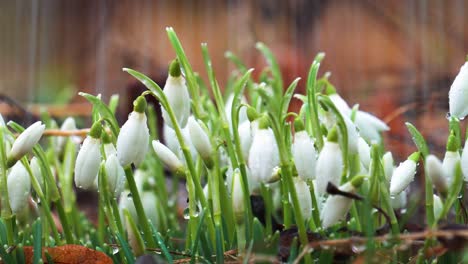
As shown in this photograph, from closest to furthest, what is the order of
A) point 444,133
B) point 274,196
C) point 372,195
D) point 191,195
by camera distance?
point 372,195, point 191,195, point 274,196, point 444,133

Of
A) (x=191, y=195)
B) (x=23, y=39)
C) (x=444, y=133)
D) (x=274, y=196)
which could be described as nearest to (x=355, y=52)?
(x=444, y=133)

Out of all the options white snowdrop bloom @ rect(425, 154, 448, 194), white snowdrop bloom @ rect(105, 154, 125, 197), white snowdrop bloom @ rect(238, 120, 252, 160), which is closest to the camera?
white snowdrop bloom @ rect(425, 154, 448, 194)

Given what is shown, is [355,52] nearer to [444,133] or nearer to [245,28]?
[245,28]

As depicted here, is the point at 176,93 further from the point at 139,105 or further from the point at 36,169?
the point at 36,169

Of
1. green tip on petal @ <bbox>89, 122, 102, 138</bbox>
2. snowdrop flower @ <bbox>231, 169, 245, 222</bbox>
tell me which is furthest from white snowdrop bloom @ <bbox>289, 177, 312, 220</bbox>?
green tip on petal @ <bbox>89, 122, 102, 138</bbox>

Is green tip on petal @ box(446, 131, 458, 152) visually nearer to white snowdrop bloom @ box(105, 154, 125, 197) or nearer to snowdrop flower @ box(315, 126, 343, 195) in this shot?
snowdrop flower @ box(315, 126, 343, 195)
